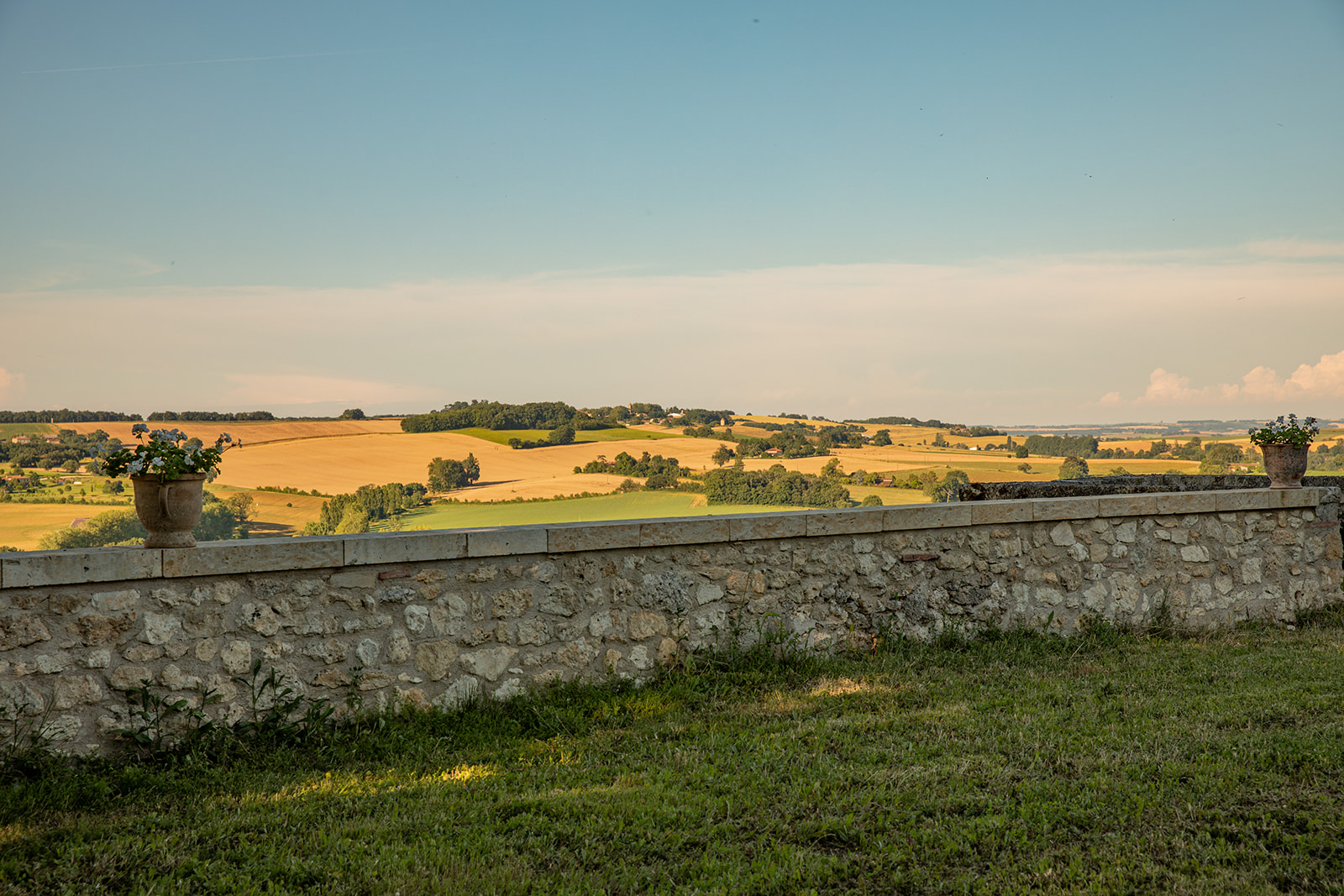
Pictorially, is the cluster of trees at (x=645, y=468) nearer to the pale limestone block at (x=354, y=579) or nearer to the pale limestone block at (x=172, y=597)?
the pale limestone block at (x=354, y=579)

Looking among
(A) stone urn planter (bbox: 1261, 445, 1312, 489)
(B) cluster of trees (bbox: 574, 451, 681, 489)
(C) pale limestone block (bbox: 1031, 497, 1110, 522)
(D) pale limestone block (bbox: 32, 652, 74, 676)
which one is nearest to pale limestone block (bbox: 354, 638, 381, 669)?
(D) pale limestone block (bbox: 32, 652, 74, 676)

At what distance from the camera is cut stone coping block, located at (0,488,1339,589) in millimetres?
Answer: 4215

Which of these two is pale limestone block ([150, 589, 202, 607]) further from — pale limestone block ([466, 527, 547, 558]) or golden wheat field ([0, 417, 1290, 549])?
golden wheat field ([0, 417, 1290, 549])

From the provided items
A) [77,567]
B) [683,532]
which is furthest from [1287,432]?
[77,567]

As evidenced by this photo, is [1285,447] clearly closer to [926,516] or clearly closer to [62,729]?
[926,516]

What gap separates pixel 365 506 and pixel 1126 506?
18.2 m

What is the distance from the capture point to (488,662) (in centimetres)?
514

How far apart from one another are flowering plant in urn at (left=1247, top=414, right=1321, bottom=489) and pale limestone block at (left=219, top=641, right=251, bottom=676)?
347 inches

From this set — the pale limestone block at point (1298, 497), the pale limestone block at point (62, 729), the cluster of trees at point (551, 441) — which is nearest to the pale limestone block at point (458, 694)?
the pale limestone block at point (62, 729)

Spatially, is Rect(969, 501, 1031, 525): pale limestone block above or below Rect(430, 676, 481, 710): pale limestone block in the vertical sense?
above

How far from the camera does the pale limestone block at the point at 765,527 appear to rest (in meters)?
5.85

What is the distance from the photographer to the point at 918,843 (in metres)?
3.34

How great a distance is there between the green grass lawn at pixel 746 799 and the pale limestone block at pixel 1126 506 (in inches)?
72.1

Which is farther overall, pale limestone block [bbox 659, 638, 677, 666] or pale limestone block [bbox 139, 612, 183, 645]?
pale limestone block [bbox 659, 638, 677, 666]
